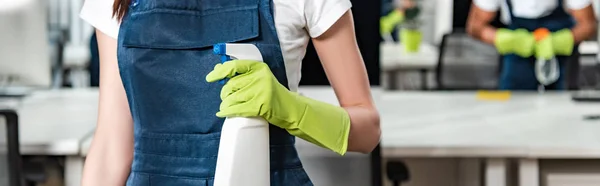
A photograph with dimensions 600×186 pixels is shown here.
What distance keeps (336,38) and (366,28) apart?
→ 501mm

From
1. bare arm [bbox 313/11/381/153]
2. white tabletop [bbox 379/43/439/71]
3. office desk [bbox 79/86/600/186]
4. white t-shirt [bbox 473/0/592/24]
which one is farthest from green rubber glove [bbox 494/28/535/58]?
bare arm [bbox 313/11/381/153]

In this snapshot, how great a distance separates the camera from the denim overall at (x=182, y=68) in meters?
1.06

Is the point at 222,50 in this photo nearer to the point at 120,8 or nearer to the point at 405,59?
the point at 120,8

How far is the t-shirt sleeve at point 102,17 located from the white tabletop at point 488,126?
35.3 inches

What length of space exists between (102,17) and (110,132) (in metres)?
0.16

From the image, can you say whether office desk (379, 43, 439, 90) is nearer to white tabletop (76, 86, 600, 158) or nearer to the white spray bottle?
white tabletop (76, 86, 600, 158)

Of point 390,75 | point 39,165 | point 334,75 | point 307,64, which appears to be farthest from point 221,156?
point 390,75

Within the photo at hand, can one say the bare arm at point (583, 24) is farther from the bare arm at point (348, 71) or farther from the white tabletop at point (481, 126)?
the bare arm at point (348, 71)

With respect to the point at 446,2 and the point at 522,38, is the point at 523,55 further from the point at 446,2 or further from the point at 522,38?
the point at 446,2

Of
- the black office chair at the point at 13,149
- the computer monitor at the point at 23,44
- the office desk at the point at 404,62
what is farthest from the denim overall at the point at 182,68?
the office desk at the point at 404,62

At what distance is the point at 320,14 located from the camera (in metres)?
1.07

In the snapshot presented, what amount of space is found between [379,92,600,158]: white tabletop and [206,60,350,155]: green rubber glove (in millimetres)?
825

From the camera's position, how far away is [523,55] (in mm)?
3229

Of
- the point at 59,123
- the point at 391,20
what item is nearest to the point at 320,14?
the point at 59,123
